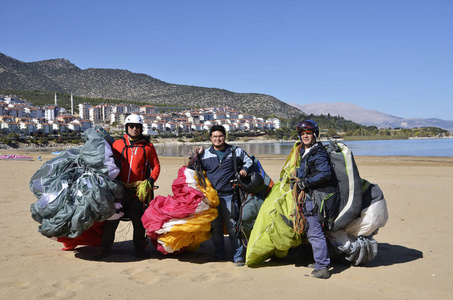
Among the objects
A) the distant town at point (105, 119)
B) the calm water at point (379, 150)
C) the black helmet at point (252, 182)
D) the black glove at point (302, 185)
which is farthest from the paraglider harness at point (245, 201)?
the distant town at point (105, 119)

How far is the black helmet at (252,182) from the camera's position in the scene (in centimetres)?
453

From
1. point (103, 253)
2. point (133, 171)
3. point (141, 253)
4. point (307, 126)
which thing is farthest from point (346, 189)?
point (103, 253)

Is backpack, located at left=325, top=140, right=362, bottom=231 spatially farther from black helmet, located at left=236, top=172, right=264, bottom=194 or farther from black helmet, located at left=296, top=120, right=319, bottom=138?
black helmet, located at left=236, top=172, right=264, bottom=194

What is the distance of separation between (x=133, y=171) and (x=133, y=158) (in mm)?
166

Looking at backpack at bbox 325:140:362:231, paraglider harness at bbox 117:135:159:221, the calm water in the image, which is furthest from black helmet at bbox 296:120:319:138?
the calm water

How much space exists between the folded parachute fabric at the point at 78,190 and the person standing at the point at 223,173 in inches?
44.0

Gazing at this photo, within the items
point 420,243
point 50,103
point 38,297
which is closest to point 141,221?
point 38,297

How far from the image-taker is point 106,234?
16.1ft

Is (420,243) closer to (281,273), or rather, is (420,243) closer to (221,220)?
(281,273)

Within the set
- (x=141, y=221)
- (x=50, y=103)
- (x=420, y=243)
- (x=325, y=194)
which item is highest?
(x=50, y=103)

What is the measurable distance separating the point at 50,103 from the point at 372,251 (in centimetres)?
14544

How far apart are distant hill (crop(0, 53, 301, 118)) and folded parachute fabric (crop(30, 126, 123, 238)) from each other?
16505cm

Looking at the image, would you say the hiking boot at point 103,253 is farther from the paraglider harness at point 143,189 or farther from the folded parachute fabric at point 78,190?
the folded parachute fabric at point 78,190

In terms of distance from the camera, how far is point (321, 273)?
3980 mm
